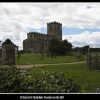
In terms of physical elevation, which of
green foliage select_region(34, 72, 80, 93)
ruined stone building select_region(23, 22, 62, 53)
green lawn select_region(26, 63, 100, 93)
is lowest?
green lawn select_region(26, 63, 100, 93)

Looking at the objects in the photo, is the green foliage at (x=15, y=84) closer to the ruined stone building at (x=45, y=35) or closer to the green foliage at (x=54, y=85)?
the green foliage at (x=54, y=85)

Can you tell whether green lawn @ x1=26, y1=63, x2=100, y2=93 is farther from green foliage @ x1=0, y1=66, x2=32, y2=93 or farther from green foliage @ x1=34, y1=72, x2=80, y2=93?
green foliage @ x1=0, y1=66, x2=32, y2=93

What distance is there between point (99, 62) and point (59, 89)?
16.2 meters

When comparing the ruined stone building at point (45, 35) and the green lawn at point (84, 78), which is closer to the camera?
the ruined stone building at point (45, 35)

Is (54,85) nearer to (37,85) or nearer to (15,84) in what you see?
(37,85)

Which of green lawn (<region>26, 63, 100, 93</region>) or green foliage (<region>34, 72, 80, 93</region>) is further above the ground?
green foliage (<region>34, 72, 80, 93</region>)

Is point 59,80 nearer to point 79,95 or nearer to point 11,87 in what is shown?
point 11,87

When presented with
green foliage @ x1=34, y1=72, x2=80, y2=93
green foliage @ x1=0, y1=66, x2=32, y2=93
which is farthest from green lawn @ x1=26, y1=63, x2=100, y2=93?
green foliage @ x1=0, y1=66, x2=32, y2=93

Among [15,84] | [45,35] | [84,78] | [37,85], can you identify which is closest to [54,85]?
[37,85]

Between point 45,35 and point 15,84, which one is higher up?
point 45,35

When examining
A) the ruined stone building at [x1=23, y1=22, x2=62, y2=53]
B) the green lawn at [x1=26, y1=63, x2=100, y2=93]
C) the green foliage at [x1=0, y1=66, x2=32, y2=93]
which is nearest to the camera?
the green foliage at [x1=0, y1=66, x2=32, y2=93]

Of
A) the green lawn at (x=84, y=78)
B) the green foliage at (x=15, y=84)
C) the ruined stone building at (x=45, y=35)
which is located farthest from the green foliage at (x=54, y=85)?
the ruined stone building at (x=45, y=35)

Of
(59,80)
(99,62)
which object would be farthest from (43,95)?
(99,62)

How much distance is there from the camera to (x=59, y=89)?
13.7 ft
